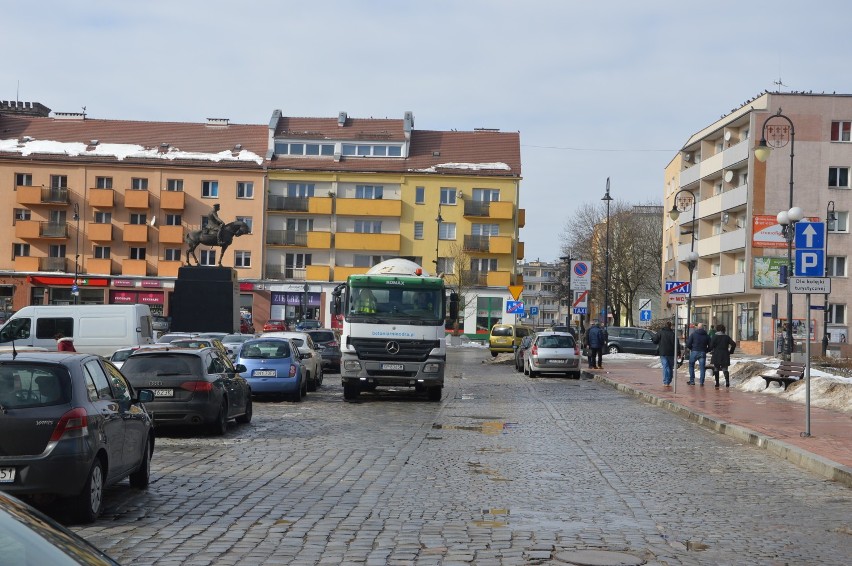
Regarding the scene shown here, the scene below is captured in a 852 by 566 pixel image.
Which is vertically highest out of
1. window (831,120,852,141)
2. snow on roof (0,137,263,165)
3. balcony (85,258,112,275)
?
window (831,120,852,141)

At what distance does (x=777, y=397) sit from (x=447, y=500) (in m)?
18.2

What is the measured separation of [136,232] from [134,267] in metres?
2.46

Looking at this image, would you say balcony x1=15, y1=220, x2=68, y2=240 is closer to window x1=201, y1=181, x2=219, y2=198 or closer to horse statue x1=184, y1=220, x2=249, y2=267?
window x1=201, y1=181, x2=219, y2=198

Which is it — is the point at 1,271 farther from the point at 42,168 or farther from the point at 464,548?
the point at 464,548

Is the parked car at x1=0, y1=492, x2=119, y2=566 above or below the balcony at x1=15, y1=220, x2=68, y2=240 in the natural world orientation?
below

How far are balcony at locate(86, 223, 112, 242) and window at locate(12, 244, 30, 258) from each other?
445cm

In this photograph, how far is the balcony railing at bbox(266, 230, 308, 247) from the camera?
81250 millimetres

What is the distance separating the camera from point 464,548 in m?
8.08

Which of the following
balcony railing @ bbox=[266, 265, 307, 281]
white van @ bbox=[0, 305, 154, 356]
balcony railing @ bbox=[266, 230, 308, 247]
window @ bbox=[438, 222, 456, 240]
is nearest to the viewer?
white van @ bbox=[0, 305, 154, 356]

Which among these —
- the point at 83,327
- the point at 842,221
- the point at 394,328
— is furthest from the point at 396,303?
the point at 842,221

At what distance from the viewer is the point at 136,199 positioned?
78.6m

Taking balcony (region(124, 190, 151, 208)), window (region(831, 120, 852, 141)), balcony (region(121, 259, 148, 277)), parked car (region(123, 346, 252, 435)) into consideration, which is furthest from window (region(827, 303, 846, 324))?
parked car (region(123, 346, 252, 435))

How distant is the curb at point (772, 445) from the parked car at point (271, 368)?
827 centimetres

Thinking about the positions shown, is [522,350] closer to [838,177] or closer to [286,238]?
[838,177]
